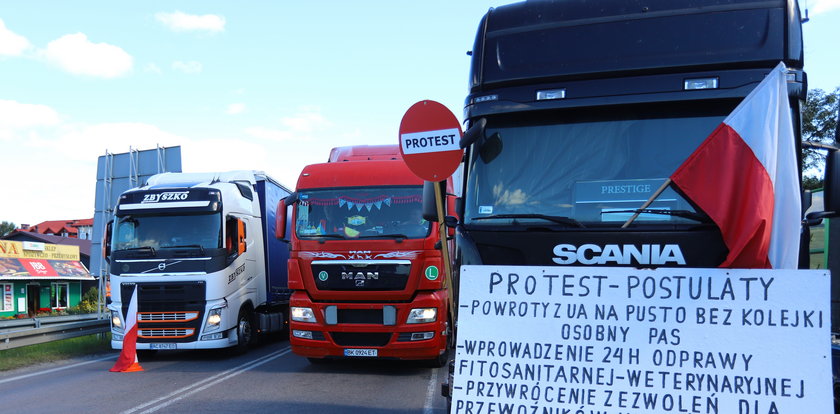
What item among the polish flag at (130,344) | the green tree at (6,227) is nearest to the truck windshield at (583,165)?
the polish flag at (130,344)

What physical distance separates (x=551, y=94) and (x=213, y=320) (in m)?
8.15

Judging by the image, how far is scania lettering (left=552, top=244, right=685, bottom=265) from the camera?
13.4ft

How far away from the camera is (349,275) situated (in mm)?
8672

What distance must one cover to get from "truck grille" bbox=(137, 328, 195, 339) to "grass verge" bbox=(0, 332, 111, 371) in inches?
85.9

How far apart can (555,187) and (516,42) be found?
4.12ft

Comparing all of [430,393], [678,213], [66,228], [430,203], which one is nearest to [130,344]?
[430,393]

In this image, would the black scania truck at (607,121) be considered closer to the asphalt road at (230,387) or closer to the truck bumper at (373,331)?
the asphalt road at (230,387)

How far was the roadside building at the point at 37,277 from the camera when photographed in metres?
35.4

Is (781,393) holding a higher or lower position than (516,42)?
lower


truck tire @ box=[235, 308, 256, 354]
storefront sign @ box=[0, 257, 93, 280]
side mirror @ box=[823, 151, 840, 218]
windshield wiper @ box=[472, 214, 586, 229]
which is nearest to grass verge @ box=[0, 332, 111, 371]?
truck tire @ box=[235, 308, 256, 354]

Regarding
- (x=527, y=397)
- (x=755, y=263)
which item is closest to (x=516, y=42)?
(x=755, y=263)

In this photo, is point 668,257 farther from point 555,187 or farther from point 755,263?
point 555,187

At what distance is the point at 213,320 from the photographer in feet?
36.1

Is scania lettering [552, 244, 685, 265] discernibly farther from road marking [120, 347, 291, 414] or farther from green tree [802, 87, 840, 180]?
green tree [802, 87, 840, 180]
